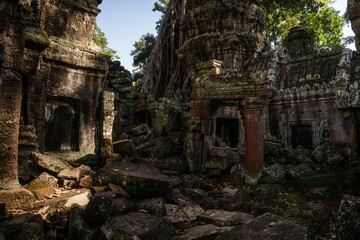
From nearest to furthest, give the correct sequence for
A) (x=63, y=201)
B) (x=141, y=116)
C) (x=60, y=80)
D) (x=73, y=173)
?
(x=63, y=201) < (x=73, y=173) < (x=60, y=80) < (x=141, y=116)

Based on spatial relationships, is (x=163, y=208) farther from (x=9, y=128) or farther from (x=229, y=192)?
(x=229, y=192)

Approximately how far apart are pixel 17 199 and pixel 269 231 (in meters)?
3.43

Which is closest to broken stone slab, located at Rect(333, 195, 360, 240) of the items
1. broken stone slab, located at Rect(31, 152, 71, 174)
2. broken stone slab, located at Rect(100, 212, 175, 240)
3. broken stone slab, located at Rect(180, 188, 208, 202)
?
broken stone slab, located at Rect(100, 212, 175, 240)

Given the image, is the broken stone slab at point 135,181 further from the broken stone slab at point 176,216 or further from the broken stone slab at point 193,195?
the broken stone slab at point 193,195

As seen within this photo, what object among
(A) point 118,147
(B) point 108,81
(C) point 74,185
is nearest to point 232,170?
(A) point 118,147

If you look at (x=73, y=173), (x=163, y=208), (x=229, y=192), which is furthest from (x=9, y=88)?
(x=229, y=192)

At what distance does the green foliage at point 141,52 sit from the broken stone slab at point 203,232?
24580mm

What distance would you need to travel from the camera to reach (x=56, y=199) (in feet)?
14.5

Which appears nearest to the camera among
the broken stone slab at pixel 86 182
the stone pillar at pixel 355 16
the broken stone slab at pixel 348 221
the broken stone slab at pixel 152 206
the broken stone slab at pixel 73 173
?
the broken stone slab at pixel 348 221

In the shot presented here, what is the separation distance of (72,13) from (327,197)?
7.90 metres

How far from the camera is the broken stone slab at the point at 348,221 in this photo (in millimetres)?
2174

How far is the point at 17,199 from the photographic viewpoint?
4.16 meters

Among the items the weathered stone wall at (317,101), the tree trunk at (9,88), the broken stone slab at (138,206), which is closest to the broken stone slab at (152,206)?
the broken stone slab at (138,206)

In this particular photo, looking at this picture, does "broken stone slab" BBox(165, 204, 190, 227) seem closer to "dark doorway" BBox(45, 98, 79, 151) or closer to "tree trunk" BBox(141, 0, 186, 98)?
"dark doorway" BBox(45, 98, 79, 151)
